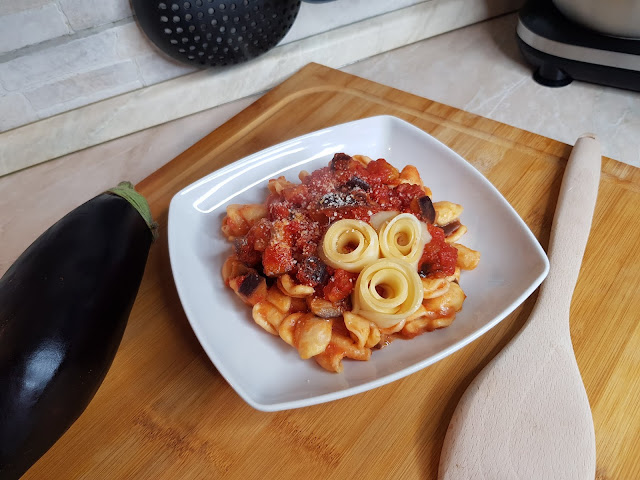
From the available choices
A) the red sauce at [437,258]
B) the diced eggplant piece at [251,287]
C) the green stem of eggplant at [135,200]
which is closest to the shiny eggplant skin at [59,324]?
the green stem of eggplant at [135,200]

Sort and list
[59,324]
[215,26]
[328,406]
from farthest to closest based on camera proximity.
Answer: [215,26] < [328,406] < [59,324]

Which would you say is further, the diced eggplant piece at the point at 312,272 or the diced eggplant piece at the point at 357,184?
the diced eggplant piece at the point at 357,184

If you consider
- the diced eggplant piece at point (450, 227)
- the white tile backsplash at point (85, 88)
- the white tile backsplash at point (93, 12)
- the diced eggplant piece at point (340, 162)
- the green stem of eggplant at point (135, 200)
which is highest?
the white tile backsplash at point (93, 12)

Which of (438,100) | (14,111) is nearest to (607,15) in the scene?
(438,100)

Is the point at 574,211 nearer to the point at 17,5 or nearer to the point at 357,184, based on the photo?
the point at 357,184

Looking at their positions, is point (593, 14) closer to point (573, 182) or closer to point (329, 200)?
point (573, 182)

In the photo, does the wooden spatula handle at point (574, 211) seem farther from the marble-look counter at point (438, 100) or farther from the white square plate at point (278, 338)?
the marble-look counter at point (438, 100)

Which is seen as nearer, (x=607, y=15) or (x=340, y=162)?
(x=340, y=162)
